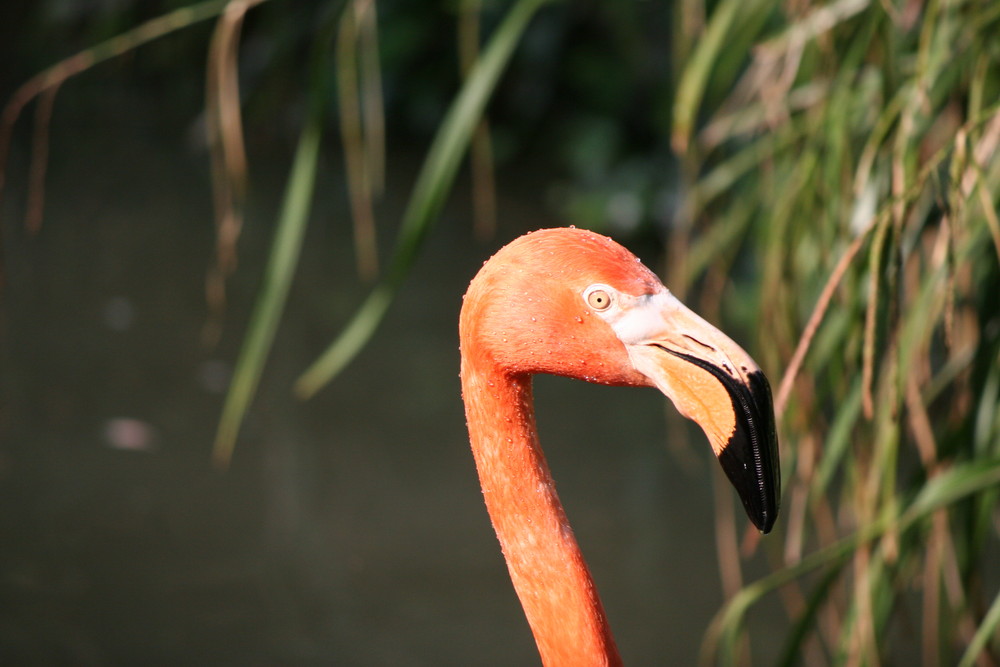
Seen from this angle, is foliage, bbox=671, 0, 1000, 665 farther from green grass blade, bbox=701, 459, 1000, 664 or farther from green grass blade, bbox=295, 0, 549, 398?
green grass blade, bbox=295, 0, 549, 398

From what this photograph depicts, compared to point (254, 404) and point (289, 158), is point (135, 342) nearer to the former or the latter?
point (254, 404)

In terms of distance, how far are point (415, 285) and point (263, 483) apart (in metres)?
1.54

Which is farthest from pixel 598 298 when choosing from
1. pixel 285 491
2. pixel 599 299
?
pixel 285 491

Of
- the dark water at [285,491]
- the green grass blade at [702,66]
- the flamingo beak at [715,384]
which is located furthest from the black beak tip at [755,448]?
the dark water at [285,491]

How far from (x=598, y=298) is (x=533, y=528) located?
0.25m

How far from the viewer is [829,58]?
155cm

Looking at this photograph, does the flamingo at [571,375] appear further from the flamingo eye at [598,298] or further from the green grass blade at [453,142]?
the green grass blade at [453,142]

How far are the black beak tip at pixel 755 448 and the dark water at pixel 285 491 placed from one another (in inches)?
71.1

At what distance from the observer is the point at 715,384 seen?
3.19 ft

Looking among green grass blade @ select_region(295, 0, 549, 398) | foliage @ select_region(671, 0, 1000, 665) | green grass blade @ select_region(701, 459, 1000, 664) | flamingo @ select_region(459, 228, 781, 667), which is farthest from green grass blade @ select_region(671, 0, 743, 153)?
green grass blade @ select_region(701, 459, 1000, 664)

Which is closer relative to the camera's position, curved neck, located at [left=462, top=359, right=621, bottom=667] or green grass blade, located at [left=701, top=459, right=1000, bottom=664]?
curved neck, located at [left=462, top=359, right=621, bottom=667]

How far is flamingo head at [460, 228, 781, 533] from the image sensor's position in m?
0.96

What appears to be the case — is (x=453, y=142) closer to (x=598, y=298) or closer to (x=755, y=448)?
(x=598, y=298)

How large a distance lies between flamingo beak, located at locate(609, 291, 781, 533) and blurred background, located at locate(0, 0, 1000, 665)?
0.19m
